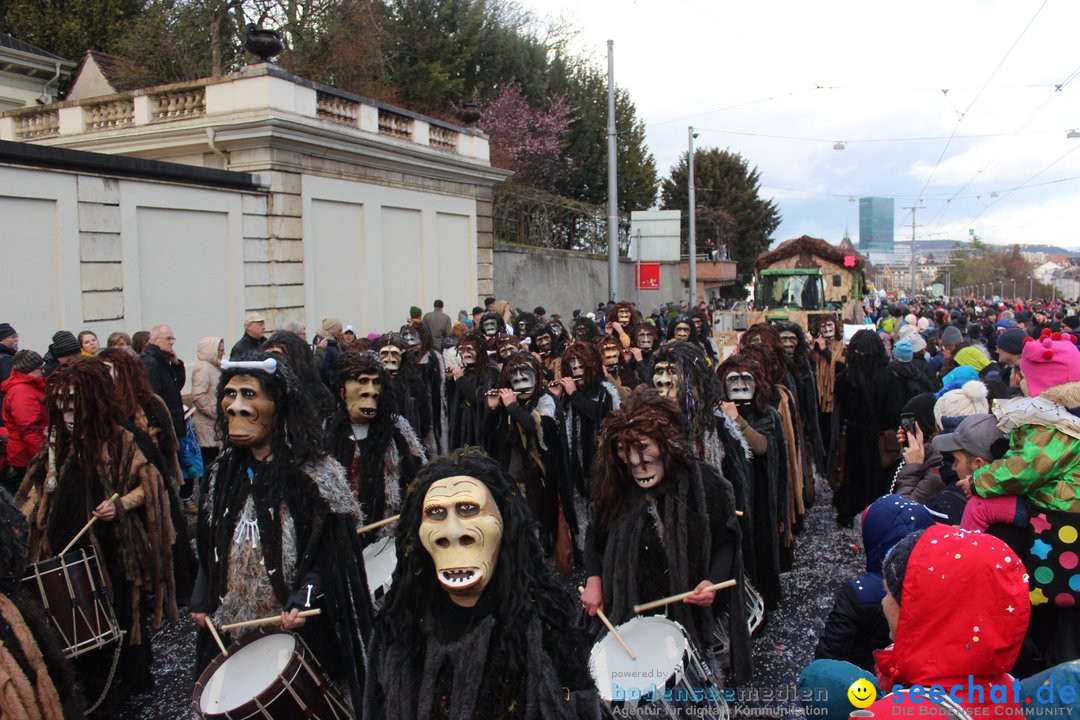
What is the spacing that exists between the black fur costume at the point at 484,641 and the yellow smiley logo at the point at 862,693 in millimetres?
767

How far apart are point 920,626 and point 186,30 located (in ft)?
85.3

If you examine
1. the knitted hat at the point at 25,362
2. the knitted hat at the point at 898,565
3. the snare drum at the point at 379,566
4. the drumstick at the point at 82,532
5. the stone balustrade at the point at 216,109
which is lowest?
the snare drum at the point at 379,566

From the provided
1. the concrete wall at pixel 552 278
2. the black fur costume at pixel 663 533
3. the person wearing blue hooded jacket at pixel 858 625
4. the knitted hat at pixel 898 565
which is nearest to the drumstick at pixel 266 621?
the black fur costume at pixel 663 533

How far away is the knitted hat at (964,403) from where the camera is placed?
515 cm

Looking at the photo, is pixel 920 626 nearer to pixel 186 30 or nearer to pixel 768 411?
pixel 768 411

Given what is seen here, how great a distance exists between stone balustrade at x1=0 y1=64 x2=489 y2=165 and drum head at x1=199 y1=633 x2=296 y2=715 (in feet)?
38.5

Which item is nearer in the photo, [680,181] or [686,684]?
[686,684]

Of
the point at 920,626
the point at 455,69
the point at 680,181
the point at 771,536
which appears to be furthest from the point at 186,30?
the point at 680,181

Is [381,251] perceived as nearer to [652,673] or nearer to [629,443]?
[629,443]

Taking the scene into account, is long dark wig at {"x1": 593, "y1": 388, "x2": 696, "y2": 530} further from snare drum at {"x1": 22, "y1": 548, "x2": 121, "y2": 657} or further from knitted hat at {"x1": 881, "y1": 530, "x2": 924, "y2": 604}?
snare drum at {"x1": 22, "y1": 548, "x2": 121, "y2": 657}

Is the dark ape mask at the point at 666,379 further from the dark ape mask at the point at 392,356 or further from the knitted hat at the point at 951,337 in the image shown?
the knitted hat at the point at 951,337

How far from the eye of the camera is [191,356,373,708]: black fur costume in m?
3.70

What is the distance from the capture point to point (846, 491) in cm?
809

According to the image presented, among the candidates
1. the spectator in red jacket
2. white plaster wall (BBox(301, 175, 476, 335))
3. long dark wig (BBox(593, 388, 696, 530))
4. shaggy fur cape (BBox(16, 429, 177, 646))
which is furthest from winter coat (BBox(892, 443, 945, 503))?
white plaster wall (BBox(301, 175, 476, 335))
